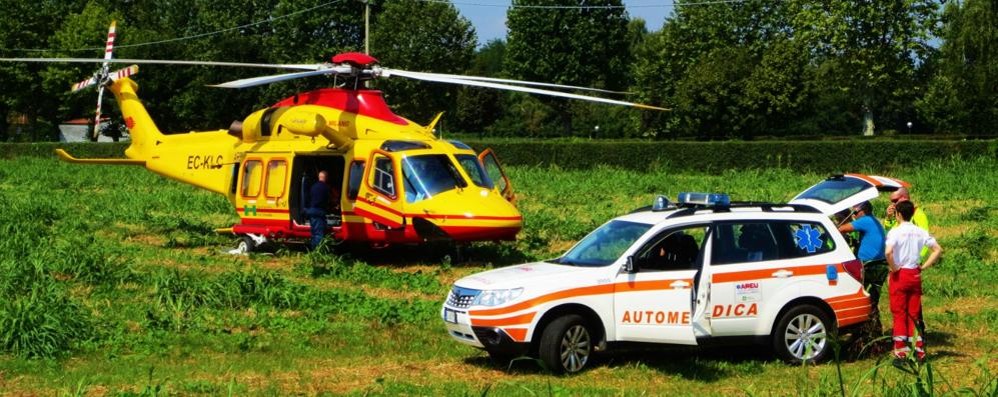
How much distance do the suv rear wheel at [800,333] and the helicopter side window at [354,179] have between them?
10228mm

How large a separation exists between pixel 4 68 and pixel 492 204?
62.2m

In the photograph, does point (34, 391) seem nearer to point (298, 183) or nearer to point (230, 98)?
point (298, 183)

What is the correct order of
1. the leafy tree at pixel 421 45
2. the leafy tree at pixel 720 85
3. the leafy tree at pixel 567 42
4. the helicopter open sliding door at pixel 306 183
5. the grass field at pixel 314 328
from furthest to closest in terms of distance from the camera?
the leafy tree at pixel 567 42 → the leafy tree at pixel 421 45 → the leafy tree at pixel 720 85 → the helicopter open sliding door at pixel 306 183 → the grass field at pixel 314 328

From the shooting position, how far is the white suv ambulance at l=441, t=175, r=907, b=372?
427 inches

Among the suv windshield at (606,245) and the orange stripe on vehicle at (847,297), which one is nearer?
the suv windshield at (606,245)

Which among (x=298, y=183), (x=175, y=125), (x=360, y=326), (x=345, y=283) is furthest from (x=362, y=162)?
(x=175, y=125)

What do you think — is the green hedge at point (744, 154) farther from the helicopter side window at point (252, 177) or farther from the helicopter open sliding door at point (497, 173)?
the helicopter side window at point (252, 177)

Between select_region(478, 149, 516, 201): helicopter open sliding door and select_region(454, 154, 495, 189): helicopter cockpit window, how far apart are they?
81 centimetres

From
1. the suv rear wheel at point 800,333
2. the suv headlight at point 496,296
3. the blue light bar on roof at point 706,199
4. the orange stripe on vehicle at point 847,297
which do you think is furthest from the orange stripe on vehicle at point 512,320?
the orange stripe on vehicle at point 847,297

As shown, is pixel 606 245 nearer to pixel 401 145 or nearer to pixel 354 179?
pixel 401 145

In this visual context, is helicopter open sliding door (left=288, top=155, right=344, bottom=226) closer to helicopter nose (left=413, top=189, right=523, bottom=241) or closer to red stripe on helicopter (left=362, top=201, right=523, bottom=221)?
red stripe on helicopter (left=362, top=201, right=523, bottom=221)

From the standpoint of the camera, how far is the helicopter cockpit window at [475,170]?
19.8 m

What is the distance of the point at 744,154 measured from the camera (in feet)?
137

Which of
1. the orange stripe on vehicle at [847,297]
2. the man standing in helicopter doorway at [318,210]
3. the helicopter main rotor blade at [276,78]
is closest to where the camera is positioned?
the orange stripe on vehicle at [847,297]
